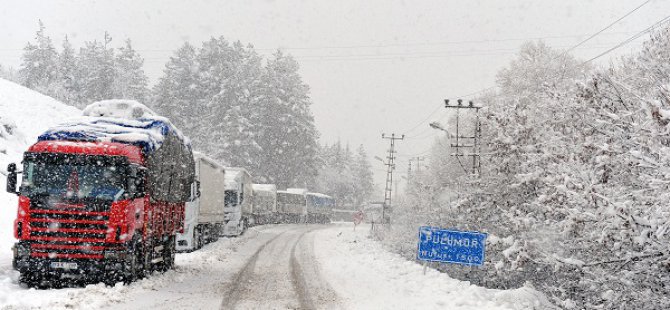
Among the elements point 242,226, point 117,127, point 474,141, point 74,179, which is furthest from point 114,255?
point 242,226

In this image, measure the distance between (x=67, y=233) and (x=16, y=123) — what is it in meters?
34.7

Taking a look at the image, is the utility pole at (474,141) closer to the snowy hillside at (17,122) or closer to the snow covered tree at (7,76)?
the snowy hillside at (17,122)

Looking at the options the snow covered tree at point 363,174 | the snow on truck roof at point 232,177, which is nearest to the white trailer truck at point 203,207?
the snow on truck roof at point 232,177

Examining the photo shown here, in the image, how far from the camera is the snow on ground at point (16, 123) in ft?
81.4

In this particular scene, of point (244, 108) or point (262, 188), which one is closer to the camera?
point (262, 188)

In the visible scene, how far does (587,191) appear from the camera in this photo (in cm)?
987

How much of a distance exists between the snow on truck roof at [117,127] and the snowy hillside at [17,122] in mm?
7741

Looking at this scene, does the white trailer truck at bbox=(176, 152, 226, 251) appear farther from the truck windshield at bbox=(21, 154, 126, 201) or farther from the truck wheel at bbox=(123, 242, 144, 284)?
the truck windshield at bbox=(21, 154, 126, 201)

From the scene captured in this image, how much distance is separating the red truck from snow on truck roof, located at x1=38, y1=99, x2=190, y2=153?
22mm

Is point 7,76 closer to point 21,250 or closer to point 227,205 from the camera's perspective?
point 227,205

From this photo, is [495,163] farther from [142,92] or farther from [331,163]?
[331,163]

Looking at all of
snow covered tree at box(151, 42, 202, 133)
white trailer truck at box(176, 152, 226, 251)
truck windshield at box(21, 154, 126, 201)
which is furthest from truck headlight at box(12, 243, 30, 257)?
Answer: snow covered tree at box(151, 42, 202, 133)

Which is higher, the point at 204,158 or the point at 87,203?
the point at 204,158

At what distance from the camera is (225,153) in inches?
2682
